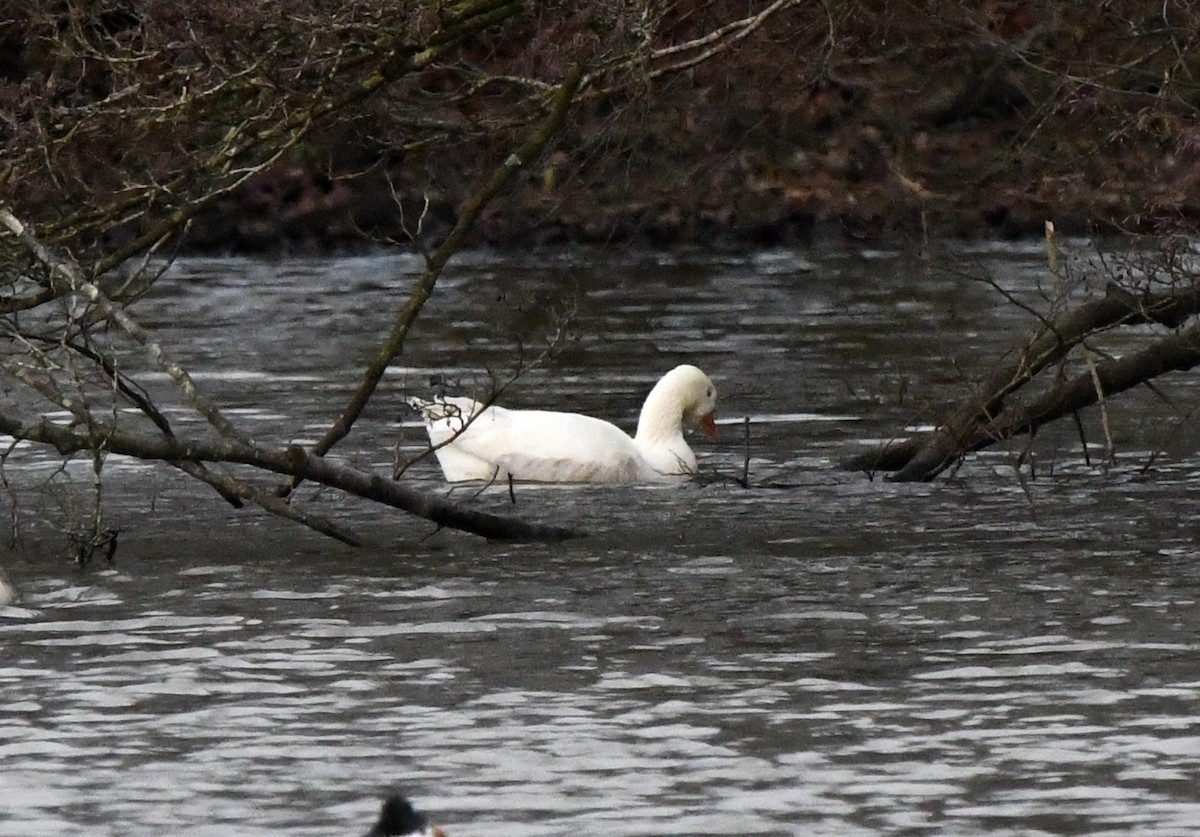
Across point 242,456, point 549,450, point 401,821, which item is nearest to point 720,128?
point 549,450

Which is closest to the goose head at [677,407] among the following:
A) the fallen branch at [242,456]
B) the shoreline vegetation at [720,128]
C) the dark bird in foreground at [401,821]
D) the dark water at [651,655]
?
the dark water at [651,655]

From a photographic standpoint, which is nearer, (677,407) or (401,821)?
(401,821)

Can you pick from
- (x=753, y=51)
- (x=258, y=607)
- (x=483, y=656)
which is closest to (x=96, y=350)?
(x=258, y=607)

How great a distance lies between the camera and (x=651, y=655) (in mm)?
9102

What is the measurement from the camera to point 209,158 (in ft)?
37.7

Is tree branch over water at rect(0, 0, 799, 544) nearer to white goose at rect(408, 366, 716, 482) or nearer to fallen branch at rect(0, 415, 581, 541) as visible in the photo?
fallen branch at rect(0, 415, 581, 541)

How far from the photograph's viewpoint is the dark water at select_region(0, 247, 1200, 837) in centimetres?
722

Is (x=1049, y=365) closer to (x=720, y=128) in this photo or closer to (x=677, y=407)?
(x=677, y=407)

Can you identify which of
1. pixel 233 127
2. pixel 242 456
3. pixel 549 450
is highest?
pixel 233 127

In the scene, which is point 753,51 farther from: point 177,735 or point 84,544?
point 177,735

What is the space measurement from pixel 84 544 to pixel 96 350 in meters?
0.76

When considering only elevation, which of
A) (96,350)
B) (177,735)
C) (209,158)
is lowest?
(177,735)

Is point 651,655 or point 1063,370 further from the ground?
point 1063,370

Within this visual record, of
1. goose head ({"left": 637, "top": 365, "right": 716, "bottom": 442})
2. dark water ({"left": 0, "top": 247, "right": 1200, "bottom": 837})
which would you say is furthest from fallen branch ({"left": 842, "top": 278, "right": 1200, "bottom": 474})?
goose head ({"left": 637, "top": 365, "right": 716, "bottom": 442})
